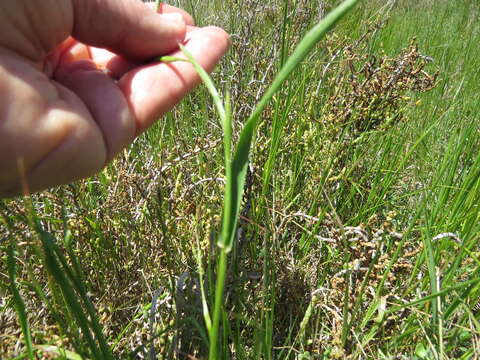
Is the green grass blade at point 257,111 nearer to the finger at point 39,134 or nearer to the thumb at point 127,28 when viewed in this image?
the finger at point 39,134

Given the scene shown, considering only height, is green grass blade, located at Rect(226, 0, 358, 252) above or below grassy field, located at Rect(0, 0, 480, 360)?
above

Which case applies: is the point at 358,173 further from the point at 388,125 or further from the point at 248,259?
the point at 248,259

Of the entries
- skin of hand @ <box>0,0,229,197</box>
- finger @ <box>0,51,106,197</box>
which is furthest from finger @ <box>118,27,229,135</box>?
finger @ <box>0,51,106,197</box>

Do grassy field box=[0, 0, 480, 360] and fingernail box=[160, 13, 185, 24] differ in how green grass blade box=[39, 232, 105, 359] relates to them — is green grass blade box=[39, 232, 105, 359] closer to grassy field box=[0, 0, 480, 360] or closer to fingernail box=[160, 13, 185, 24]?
grassy field box=[0, 0, 480, 360]

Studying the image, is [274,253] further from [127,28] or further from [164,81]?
[127,28]

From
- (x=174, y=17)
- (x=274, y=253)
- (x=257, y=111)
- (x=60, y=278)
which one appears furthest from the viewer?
(x=174, y=17)

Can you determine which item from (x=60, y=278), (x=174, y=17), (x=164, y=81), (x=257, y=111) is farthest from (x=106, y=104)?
(x=257, y=111)

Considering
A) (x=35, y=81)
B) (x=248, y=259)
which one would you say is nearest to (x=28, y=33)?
(x=35, y=81)

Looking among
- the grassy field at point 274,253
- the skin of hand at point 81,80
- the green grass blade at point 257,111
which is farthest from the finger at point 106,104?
the green grass blade at point 257,111
